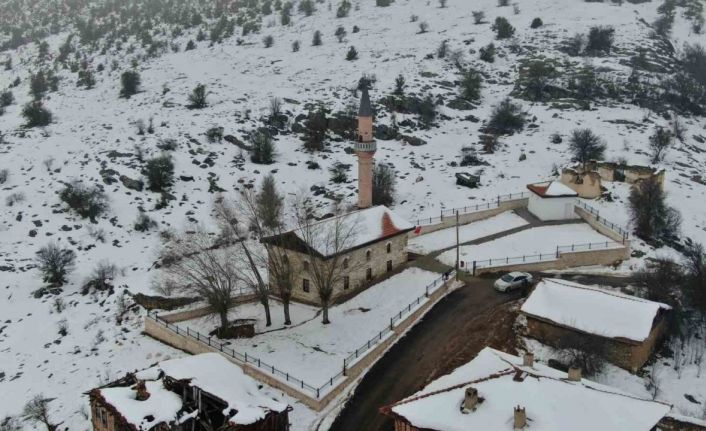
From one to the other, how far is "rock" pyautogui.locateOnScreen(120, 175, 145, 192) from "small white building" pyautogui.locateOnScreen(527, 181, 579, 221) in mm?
32596

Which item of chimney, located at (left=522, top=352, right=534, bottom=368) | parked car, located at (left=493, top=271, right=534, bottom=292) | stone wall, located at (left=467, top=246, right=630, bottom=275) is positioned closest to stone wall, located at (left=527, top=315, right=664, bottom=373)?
parked car, located at (left=493, top=271, right=534, bottom=292)

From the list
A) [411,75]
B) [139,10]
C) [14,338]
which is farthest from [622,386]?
[139,10]

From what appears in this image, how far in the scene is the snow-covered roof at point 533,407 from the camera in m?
19.4

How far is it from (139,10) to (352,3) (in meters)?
40.3

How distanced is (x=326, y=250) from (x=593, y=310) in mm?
14313

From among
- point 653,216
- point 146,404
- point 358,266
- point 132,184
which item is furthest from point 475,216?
point 146,404

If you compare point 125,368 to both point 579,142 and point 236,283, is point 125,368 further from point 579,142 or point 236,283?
point 579,142

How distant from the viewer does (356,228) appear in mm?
37250

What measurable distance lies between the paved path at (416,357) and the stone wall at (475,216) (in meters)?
9.45

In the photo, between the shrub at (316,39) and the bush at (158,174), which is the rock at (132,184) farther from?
the shrub at (316,39)

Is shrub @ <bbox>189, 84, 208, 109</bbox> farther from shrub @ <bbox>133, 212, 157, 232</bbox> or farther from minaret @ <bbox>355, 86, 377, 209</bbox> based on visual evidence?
minaret @ <bbox>355, 86, 377, 209</bbox>

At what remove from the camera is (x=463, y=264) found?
39406 mm

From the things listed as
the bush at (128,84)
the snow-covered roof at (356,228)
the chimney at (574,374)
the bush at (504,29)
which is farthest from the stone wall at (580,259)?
the bush at (504,29)

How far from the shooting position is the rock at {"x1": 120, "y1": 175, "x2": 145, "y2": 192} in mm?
52250
